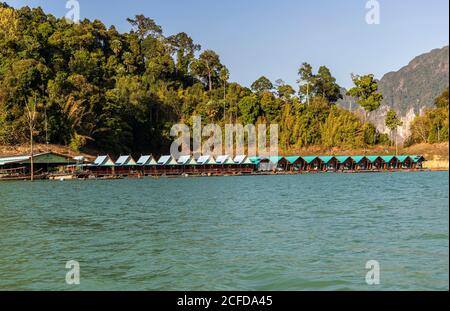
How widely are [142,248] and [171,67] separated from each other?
8809 centimetres

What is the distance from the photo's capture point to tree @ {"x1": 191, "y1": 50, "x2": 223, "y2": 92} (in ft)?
340

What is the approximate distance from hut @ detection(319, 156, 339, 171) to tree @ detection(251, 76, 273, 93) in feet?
99.9

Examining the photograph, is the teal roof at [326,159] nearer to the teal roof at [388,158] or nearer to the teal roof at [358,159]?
the teal roof at [358,159]

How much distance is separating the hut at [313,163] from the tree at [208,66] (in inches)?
1421

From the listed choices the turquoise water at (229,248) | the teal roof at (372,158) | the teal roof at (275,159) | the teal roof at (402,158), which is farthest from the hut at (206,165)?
the turquoise water at (229,248)

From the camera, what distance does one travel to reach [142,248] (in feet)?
43.2

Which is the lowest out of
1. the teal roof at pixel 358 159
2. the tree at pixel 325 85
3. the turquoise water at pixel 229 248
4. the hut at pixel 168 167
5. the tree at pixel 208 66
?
the turquoise water at pixel 229 248

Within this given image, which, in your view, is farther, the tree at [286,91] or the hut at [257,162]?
the tree at [286,91]

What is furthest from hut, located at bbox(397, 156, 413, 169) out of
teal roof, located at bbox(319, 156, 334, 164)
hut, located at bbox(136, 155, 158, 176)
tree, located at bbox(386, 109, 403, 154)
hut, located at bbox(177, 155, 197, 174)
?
hut, located at bbox(136, 155, 158, 176)

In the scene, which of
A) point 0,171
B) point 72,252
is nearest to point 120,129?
point 0,171

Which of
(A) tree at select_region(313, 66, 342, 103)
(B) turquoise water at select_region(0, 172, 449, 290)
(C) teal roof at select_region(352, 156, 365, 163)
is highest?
(A) tree at select_region(313, 66, 342, 103)

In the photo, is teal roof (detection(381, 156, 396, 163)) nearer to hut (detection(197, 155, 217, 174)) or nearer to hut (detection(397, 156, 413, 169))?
hut (detection(397, 156, 413, 169))

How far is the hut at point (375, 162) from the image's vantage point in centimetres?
7531

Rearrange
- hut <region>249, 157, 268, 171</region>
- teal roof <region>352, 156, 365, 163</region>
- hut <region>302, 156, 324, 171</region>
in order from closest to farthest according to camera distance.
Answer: hut <region>249, 157, 268, 171</region> < hut <region>302, 156, 324, 171</region> < teal roof <region>352, 156, 365, 163</region>
